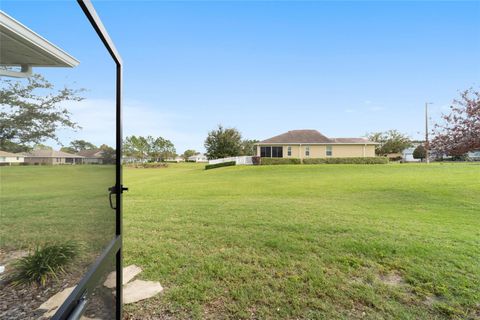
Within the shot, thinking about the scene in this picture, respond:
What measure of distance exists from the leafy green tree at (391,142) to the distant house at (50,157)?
5087cm

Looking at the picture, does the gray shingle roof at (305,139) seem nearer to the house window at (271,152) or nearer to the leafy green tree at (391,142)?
the house window at (271,152)

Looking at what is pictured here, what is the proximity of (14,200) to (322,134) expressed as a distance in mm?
30894

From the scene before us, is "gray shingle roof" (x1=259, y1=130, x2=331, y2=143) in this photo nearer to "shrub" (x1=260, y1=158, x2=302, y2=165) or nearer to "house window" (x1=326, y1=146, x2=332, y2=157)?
"house window" (x1=326, y1=146, x2=332, y2=157)

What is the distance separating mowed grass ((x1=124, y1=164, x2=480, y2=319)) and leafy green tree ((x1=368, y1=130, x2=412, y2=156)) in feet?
148

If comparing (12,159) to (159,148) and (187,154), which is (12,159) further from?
(187,154)

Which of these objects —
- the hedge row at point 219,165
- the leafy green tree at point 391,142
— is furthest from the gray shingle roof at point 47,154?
the leafy green tree at point 391,142

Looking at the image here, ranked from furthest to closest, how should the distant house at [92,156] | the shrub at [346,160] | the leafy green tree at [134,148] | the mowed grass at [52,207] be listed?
the shrub at [346,160], the leafy green tree at [134,148], the distant house at [92,156], the mowed grass at [52,207]

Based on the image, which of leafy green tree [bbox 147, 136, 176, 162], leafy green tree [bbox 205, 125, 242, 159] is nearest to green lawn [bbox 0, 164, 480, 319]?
leafy green tree [bbox 205, 125, 242, 159]

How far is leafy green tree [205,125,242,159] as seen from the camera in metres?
32.5

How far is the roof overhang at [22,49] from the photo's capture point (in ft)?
3.08

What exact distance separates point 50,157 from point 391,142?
53410mm

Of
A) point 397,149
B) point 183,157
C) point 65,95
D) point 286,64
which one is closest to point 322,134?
point 286,64

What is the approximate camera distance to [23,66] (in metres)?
1.06

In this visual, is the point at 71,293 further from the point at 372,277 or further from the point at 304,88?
the point at 304,88
